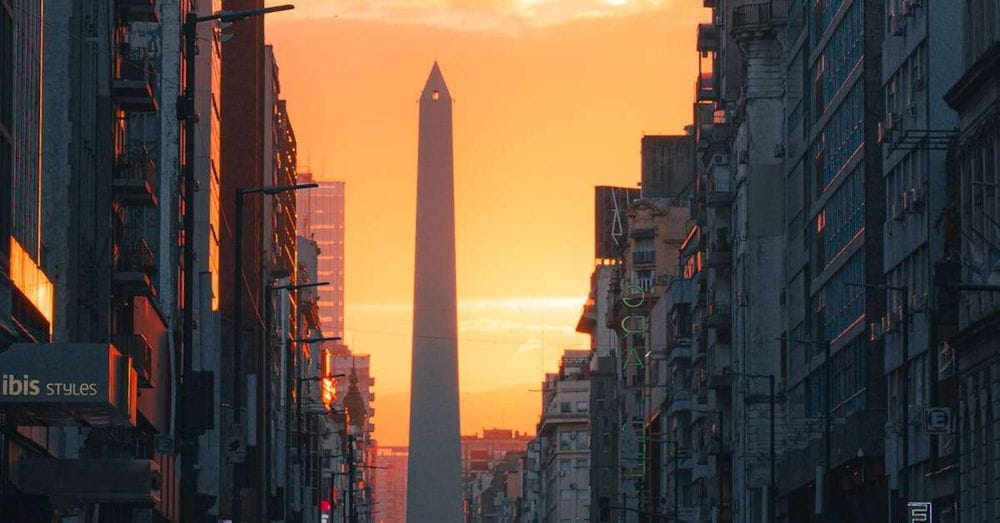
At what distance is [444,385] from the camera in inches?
7510

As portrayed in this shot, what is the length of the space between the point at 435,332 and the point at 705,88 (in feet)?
132

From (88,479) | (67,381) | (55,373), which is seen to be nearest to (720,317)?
(88,479)

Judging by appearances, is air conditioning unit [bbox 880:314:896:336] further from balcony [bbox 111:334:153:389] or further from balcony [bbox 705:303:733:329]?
balcony [bbox 705:303:733:329]

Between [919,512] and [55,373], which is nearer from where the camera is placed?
[55,373]

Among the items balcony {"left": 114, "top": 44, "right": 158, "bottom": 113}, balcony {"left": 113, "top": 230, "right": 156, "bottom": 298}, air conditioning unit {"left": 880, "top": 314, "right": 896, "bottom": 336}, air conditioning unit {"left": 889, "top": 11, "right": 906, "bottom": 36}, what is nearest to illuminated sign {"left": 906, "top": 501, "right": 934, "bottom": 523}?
air conditioning unit {"left": 880, "top": 314, "right": 896, "bottom": 336}

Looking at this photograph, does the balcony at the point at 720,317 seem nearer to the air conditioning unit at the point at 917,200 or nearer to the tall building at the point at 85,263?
the tall building at the point at 85,263

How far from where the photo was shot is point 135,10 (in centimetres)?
7700

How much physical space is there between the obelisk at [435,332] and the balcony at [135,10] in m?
100.0

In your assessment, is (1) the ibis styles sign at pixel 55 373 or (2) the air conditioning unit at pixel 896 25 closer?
(1) the ibis styles sign at pixel 55 373

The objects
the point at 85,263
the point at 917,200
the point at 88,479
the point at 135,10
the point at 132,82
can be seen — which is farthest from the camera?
the point at 917,200

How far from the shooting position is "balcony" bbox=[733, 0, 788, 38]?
121m

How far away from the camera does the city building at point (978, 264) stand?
6059cm

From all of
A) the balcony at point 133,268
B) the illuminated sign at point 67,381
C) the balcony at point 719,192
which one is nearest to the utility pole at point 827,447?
the balcony at point 133,268

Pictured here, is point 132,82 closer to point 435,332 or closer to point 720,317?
point 720,317
